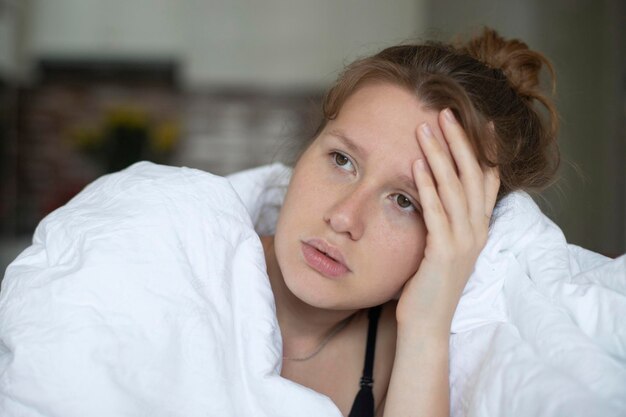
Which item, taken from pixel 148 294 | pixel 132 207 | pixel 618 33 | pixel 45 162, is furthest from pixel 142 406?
pixel 45 162

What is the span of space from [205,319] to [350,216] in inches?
10.0

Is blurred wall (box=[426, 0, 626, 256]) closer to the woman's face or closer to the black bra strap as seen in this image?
the black bra strap

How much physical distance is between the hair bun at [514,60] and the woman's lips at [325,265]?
479mm

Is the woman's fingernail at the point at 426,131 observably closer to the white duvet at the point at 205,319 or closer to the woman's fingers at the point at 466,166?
the woman's fingers at the point at 466,166

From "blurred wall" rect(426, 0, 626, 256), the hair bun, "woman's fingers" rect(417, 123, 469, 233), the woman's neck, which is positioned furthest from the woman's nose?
"blurred wall" rect(426, 0, 626, 256)

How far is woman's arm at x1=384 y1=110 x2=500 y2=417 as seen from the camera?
837 millimetres

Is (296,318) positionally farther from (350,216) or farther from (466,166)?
(466,166)

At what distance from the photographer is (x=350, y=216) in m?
0.85

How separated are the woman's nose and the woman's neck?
27cm

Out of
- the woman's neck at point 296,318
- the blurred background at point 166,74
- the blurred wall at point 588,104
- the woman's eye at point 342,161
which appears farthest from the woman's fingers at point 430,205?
the blurred background at point 166,74

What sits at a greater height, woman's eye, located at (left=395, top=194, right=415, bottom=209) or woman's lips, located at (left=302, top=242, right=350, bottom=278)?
woman's eye, located at (left=395, top=194, right=415, bottom=209)

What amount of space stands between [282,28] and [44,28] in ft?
5.49

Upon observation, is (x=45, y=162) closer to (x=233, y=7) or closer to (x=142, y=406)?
(x=233, y=7)

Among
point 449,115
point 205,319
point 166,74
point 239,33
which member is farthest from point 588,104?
point 166,74
